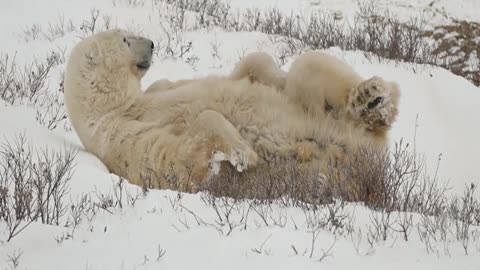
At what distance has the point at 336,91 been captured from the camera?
6816 millimetres

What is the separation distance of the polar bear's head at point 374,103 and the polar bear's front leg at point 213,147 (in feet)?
3.25

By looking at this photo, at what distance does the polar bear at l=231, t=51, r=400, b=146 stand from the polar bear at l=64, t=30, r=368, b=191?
0.14 meters

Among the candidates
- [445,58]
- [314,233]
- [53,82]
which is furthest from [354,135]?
[445,58]

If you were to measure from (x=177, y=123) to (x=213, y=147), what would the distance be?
1.92ft

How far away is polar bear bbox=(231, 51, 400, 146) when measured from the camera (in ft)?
21.3

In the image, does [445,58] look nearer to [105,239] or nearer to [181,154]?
[181,154]

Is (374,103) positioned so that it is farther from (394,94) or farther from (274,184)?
(274,184)

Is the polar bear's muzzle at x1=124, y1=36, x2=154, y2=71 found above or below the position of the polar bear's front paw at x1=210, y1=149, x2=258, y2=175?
above

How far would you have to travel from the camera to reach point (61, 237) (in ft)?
15.2

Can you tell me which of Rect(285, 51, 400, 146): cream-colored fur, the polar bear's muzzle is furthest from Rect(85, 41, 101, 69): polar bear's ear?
Rect(285, 51, 400, 146): cream-colored fur

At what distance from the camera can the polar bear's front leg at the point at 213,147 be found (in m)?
6.48

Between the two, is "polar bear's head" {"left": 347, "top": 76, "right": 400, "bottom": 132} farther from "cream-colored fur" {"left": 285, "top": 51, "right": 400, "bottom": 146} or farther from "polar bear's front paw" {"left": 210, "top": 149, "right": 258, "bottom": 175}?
"polar bear's front paw" {"left": 210, "top": 149, "right": 258, "bottom": 175}

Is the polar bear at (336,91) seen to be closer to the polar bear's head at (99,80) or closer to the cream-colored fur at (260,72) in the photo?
the cream-colored fur at (260,72)

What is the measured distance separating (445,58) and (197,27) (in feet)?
14.1
